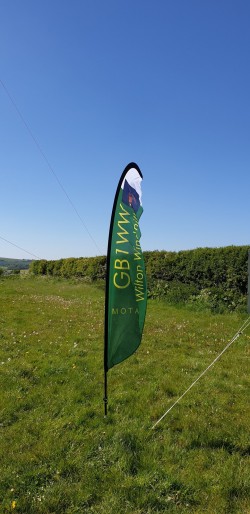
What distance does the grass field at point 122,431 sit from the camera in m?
3.71

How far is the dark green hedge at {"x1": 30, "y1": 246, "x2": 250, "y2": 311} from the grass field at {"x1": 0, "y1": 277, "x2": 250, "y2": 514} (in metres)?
6.67

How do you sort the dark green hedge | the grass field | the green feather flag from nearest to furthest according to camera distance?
the grass field, the green feather flag, the dark green hedge

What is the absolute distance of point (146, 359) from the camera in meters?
8.56

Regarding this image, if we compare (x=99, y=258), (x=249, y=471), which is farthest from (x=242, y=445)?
(x=99, y=258)

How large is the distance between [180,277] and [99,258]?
42.2 ft

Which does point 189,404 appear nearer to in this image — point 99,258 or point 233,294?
point 233,294

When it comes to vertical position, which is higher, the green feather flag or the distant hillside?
the distant hillside

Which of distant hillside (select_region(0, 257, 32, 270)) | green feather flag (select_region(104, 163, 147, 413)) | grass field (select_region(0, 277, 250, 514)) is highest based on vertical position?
distant hillside (select_region(0, 257, 32, 270))

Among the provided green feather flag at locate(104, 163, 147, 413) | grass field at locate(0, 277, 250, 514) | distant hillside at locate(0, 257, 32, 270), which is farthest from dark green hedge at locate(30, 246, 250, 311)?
distant hillside at locate(0, 257, 32, 270)

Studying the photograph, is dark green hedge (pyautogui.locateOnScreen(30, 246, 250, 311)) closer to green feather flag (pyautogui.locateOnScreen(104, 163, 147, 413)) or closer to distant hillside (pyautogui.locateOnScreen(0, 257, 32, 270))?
green feather flag (pyautogui.locateOnScreen(104, 163, 147, 413))

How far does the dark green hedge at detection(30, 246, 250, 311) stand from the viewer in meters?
15.8

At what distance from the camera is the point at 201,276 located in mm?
18578

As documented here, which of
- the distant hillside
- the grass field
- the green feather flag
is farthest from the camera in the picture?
the distant hillside

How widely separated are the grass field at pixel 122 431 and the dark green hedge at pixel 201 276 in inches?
263
